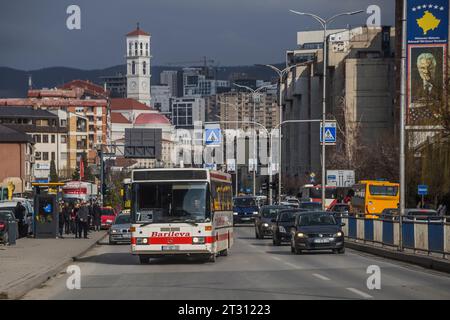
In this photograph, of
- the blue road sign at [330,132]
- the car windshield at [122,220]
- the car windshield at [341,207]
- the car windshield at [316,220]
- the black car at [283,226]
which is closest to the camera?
the car windshield at [316,220]

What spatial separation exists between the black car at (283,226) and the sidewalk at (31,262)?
7741 mm

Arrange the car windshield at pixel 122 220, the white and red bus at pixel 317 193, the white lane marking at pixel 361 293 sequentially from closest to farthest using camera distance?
the white lane marking at pixel 361 293 < the car windshield at pixel 122 220 < the white and red bus at pixel 317 193

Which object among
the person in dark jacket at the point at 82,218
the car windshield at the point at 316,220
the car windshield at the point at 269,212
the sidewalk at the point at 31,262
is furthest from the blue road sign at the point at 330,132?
the car windshield at the point at 316,220

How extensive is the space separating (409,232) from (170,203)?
817 centimetres

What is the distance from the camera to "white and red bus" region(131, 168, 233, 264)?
3036 cm

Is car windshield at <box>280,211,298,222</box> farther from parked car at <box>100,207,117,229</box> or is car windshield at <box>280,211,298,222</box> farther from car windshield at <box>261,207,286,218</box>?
parked car at <box>100,207,117,229</box>

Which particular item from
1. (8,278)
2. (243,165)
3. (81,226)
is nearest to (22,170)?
(81,226)

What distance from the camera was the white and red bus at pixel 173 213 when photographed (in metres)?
30.4

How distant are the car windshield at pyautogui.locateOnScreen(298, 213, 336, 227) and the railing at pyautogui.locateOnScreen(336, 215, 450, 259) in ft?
6.89

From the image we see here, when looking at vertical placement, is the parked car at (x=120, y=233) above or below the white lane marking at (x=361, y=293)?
below

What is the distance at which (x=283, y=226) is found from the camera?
4456 cm

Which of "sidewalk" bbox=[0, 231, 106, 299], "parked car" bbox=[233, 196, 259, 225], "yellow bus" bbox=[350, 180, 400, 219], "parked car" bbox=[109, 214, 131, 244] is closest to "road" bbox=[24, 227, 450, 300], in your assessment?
"sidewalk" bbox=[0, 231, 106, 299]

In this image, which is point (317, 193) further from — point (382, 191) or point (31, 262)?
point (31, 262)

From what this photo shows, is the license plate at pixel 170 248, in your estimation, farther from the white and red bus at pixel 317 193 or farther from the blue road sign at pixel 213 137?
the white and red bus at pixel 317 193
